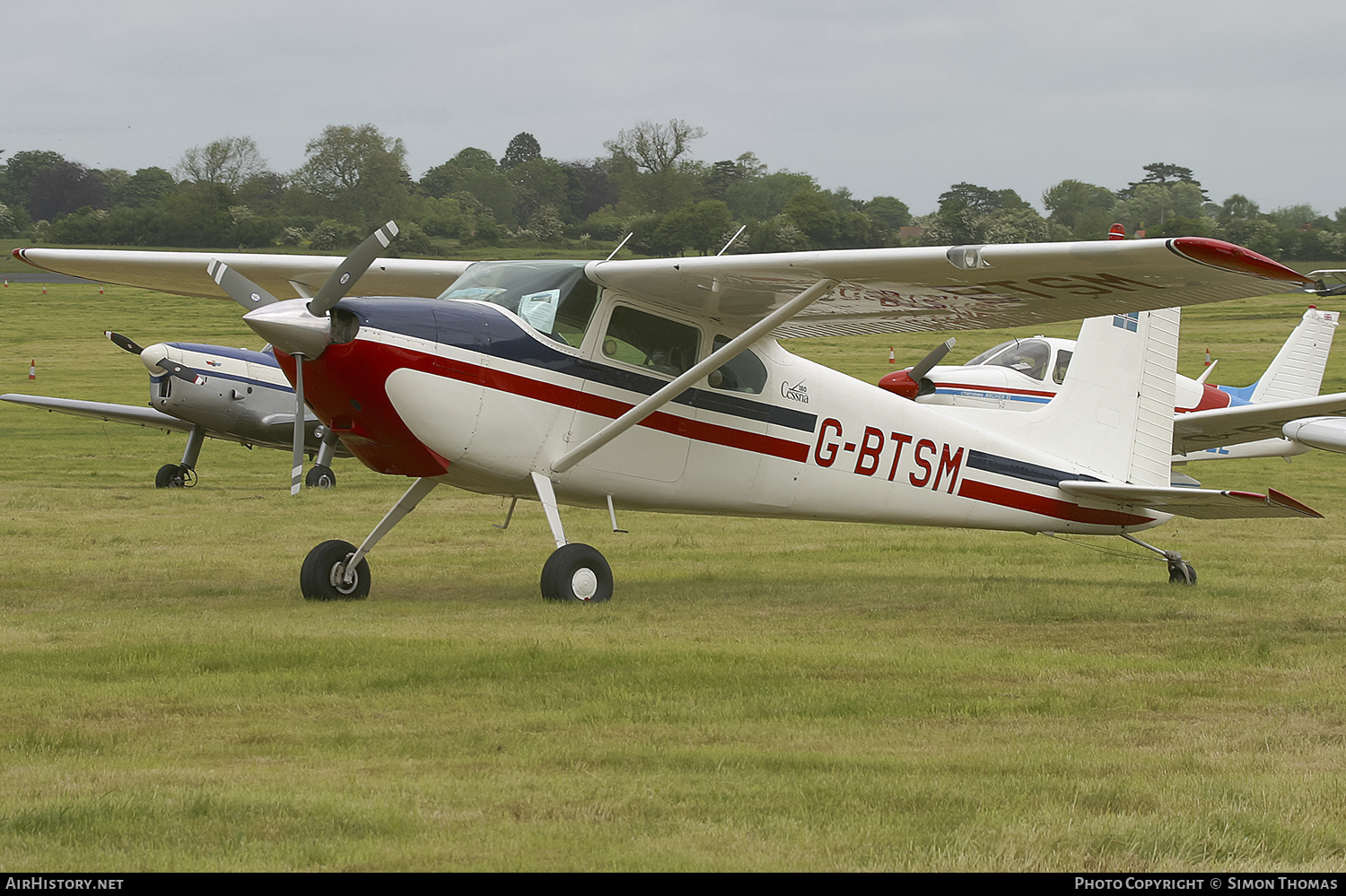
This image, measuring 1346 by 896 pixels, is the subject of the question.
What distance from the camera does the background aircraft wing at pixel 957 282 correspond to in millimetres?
8344

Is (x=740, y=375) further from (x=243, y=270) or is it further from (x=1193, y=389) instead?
(x=1193, y=389)

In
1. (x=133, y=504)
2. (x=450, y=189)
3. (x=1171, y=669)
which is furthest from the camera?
(x=450, y=189)

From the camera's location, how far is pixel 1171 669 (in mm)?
7848

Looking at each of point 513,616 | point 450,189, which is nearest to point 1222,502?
point 513,616

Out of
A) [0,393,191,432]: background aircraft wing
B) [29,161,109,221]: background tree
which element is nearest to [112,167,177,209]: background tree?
[29,161,109,221]: background tree

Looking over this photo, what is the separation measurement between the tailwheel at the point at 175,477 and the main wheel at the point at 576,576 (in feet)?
40.2

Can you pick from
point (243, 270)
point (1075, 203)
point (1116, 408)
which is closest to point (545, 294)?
point (243, 270)

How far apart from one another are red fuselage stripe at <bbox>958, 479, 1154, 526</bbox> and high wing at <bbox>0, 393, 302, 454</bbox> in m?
12.5

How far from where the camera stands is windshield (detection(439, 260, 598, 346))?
401 inches

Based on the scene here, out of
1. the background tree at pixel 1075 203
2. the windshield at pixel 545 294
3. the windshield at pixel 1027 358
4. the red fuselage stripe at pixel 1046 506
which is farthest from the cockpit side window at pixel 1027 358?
the background tree at pixel 1075 203

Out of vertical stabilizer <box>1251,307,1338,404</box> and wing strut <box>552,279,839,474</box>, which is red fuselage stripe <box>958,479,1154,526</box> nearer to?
wing strut <box>552,279,839,474</box>

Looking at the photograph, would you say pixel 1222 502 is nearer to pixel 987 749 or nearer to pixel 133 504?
pixel 987 749

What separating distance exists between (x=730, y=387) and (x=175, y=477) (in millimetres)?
12304

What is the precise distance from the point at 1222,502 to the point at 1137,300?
2513 millimetres
